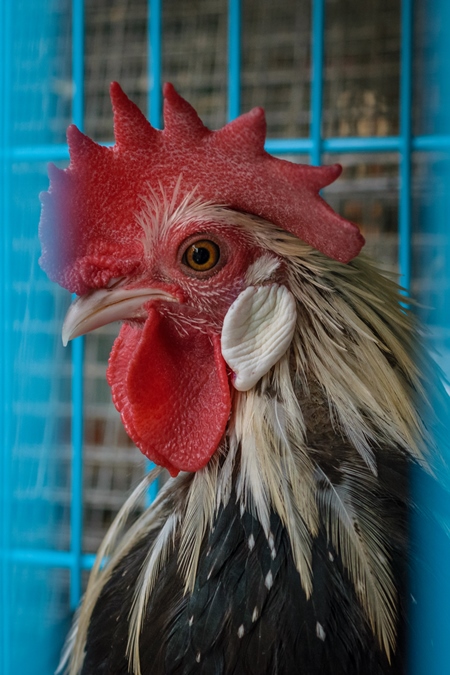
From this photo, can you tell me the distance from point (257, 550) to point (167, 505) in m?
0.24

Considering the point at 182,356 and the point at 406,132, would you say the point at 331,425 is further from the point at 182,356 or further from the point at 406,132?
the point at 406,132

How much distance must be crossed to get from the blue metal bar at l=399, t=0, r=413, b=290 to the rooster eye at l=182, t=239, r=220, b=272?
0.54 meters

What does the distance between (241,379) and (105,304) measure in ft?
0.85

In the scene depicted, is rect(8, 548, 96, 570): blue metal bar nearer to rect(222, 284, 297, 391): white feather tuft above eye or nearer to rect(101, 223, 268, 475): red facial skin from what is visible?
rect(101, 223, 268, 475): red facial skin

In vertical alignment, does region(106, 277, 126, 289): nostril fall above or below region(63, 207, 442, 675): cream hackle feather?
above

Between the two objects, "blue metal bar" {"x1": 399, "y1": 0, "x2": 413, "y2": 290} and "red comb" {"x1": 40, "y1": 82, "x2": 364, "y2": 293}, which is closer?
"red comb" {"x1": 40, "y1": 82, "x2": 364, "y2": 293}

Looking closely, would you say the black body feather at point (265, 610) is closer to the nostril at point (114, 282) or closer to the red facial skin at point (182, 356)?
the red facial skin at point (182, 356)

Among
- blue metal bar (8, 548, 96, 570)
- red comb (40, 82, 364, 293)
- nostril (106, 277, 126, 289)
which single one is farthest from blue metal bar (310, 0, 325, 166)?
blue metal bar (8, 548, 96, 570)

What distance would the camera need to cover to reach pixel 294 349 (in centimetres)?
106

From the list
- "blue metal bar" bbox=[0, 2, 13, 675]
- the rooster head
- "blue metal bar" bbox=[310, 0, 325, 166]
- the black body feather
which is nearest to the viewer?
"blue metal bar" bbox=[0, 2, 13, 675]

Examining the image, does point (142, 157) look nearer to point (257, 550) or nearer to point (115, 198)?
point (115, 198)

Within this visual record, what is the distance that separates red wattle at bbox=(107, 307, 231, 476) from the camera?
108cm

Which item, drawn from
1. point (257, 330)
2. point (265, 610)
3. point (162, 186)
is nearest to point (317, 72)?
point (162, 186)

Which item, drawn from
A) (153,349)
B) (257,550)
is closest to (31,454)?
(153,349)
